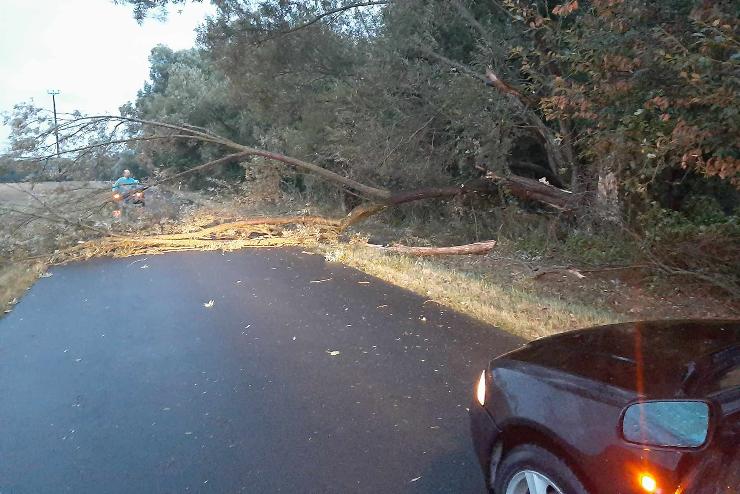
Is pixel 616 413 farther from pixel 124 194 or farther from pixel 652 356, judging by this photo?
pixel 124 194

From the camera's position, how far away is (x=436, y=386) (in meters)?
5.57

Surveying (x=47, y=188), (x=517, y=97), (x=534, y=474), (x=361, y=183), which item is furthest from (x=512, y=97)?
(x=534, y=474)

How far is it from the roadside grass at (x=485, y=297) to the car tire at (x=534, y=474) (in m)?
3.66

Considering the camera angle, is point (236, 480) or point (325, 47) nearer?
point (236, 480)

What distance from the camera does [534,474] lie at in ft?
9.95

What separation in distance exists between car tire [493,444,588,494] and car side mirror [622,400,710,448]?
1.12 feet

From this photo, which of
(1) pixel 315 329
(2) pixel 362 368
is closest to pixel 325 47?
(1) pixel 315 329

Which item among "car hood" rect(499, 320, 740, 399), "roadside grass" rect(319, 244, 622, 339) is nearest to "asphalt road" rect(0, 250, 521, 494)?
"roadside grass" rect(319, 244, 622, 339)

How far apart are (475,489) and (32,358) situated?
5.21m

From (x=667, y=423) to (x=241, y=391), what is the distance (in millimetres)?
3898

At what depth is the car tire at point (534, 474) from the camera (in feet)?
9.28

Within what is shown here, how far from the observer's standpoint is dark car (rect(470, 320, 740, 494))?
Result: 2510mm

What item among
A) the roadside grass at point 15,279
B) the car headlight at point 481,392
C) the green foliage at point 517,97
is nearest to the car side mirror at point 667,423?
the car headlight at point 481,392

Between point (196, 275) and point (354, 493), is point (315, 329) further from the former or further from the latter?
point (196, 275)
